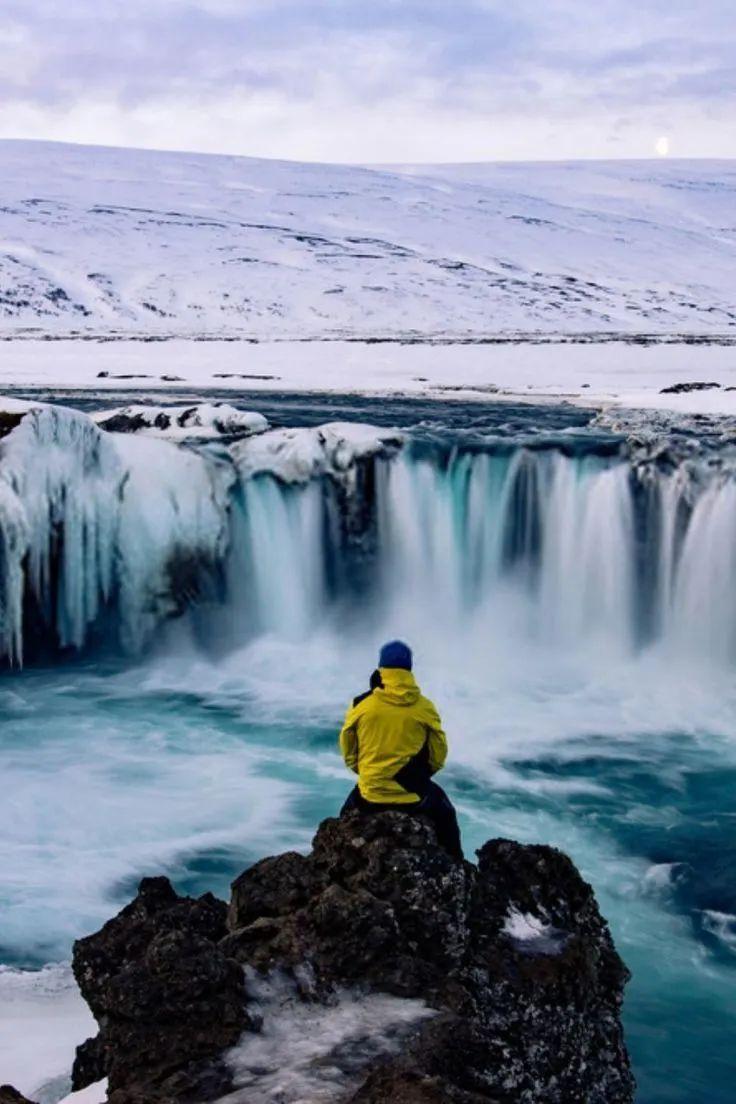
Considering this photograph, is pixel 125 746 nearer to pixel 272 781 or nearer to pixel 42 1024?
pixel 272 781

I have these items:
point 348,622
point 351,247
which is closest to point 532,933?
point 348,622

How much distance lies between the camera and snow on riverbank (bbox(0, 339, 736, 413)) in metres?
21.9

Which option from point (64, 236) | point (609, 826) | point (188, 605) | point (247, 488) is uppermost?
point (64, 236)

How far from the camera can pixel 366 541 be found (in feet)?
47.6

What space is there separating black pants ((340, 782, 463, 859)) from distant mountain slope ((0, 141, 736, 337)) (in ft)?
158

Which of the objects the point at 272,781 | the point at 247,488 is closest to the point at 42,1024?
the point at 272,781

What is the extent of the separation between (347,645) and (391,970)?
9.20 m

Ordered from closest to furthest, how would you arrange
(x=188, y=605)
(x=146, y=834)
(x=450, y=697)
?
1. (x=146, y=834)
2. (x=450, y=697)
3. (x=188, y=605)

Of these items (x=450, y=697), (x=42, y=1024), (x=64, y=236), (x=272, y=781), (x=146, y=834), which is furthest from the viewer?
(x=64, y=236)

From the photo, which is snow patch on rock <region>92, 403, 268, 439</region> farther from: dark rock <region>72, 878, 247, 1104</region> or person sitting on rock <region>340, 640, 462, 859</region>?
dark rock <region>72, 878, 247, 1104</region>

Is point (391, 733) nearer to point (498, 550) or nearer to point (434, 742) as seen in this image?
point (434, 742)

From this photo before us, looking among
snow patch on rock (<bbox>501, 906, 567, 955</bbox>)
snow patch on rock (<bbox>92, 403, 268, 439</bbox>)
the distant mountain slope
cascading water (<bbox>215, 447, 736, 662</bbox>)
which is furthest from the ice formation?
the distant mountain slope

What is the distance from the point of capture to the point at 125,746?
11.6 m

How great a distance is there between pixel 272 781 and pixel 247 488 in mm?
4329
